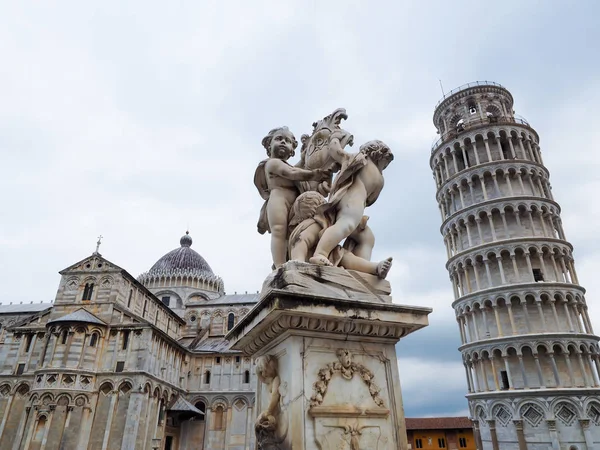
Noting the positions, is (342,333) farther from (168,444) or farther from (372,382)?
(168,444)

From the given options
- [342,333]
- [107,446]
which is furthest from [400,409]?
[107,446]

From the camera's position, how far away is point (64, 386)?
103 feet

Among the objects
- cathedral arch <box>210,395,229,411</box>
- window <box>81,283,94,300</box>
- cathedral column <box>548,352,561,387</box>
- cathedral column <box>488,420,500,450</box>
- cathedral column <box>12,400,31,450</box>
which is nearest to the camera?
cathedral column <box>548,352,561,387</box>

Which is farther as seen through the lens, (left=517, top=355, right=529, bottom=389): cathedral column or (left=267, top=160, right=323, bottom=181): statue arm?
(left=517, top=355, right=529, bottom=389): cathedral column

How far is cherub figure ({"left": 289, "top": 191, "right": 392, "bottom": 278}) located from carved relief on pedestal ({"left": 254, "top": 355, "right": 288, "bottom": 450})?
3.47 ft

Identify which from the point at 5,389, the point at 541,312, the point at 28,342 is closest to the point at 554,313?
the point at 541,312

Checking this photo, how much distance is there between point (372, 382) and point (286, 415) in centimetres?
77

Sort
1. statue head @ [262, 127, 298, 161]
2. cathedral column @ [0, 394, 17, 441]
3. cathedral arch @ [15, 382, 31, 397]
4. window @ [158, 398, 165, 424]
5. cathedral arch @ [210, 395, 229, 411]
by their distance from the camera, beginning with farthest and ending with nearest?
1. cathedral arch @ [210, 395, 229, 411]
2. window @ [158, 398, 165, 424]
3. cathedral arch @ [15, 382, 31, 397]
4. cathedral column @ [0, 394, 17, 441]
5. statue head @ [262, 127, 298, 161]

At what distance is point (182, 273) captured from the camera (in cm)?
5819

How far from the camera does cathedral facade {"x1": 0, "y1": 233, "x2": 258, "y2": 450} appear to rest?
101ft

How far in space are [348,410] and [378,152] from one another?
8.75ft

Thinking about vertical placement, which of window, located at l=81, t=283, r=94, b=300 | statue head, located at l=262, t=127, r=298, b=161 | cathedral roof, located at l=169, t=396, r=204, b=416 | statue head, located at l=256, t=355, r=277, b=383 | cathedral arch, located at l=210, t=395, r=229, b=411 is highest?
window, located at l=81, t=283, r=94, b=300

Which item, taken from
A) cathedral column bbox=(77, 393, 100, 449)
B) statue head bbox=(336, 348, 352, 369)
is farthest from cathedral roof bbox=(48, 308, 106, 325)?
statue head bbox=(336, 348, 352, 369)

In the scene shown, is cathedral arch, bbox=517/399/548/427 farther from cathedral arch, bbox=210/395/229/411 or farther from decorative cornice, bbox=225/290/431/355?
decorative cornice, bbox=225/290/431/355
